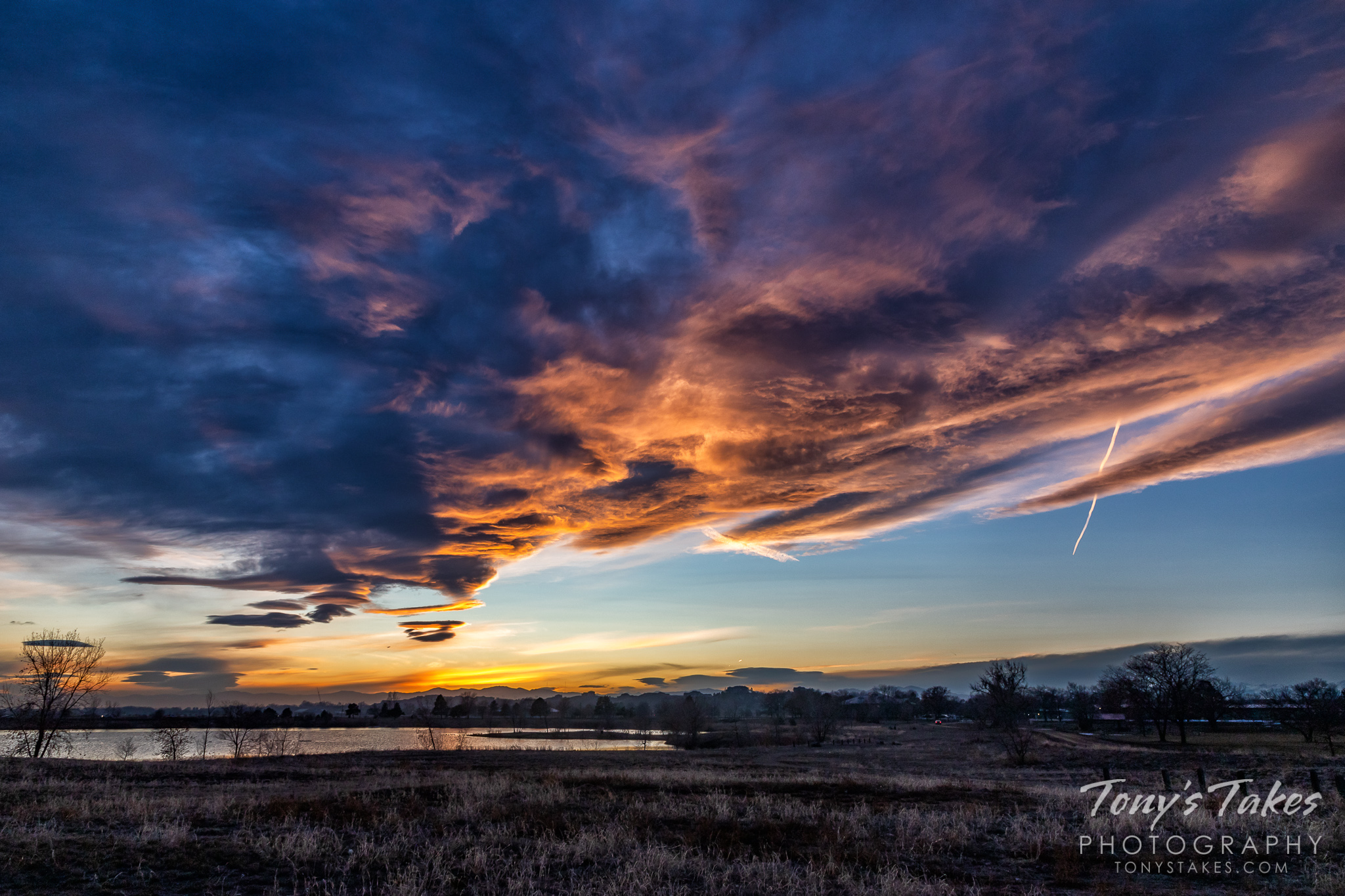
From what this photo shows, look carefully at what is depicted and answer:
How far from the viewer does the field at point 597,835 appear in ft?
47.2

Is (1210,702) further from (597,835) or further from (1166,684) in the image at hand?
(597,835)

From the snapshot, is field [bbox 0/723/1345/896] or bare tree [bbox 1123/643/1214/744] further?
bare tree [bbox 1123/643/1214/744]

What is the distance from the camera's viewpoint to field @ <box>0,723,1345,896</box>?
47.2 ft

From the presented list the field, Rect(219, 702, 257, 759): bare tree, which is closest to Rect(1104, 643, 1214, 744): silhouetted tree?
the field

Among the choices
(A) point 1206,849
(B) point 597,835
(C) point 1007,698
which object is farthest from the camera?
(C) point 1007,698

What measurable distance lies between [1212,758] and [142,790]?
72.5 meters

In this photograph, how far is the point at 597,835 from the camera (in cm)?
1948

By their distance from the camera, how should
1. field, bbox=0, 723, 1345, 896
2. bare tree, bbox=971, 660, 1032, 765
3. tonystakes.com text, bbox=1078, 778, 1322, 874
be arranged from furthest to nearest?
bare tree, bbox=971, 660, 1032, 765
tonystakes.com text, bbox=1078, 778, 1322, 874
field, bbox=0, 723, 1345, 896

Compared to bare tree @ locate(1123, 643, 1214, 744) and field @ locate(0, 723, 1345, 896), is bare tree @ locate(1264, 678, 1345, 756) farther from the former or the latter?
field @ locate(0, 723, 1345, 896)

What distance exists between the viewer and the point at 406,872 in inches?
581

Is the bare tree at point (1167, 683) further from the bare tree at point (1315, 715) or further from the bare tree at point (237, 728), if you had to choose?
the bare tree at point (237, 728)

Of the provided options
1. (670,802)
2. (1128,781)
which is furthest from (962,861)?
(1128,781)

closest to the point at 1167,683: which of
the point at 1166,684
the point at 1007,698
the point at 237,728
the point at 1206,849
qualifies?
the point at 1166,684

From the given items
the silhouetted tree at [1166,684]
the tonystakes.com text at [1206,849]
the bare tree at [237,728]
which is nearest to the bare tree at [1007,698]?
the silhouetted tree at [1166,684]
